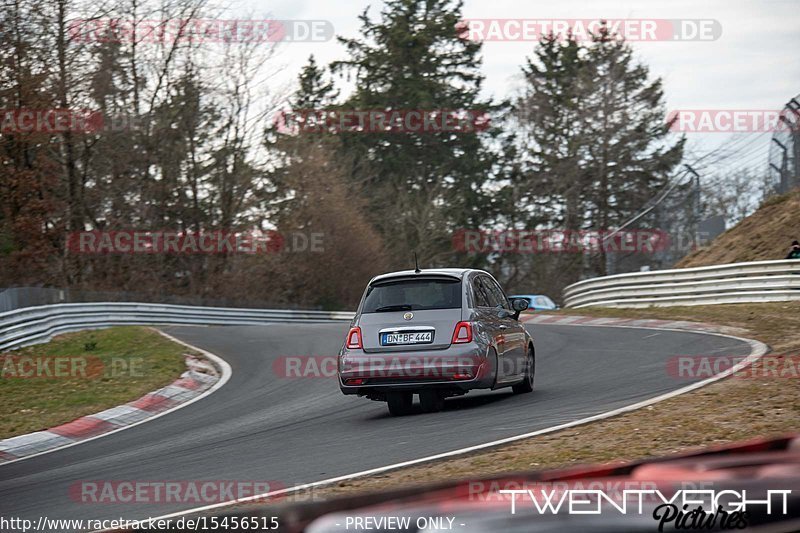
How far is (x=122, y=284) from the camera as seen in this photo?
157 ft

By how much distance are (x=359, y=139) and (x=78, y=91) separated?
92.4 ft

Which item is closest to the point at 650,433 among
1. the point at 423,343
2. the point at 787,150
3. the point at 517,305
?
the point at 423,343

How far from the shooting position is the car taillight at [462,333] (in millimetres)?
11172

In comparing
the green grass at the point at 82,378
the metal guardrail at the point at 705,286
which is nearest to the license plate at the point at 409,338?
the green grass at the point at 82,378

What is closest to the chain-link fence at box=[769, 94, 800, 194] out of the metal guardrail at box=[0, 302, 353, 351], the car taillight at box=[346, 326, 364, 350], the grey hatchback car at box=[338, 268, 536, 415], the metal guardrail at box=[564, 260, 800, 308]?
the metal guardrail at box=[564, 260, 800, 308]

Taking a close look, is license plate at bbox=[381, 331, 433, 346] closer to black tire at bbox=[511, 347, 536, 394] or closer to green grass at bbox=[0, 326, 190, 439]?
black tire at bbox=[511, 347, 536, 394]

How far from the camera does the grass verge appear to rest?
7691mm

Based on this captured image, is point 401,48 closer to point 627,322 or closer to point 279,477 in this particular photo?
point 627,322

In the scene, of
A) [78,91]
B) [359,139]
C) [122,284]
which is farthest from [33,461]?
[359,139]

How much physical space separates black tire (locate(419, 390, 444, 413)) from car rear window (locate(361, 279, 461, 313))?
3.14 ft

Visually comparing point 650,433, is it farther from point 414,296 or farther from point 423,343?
point 414,296

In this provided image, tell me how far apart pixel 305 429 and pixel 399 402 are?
122cm

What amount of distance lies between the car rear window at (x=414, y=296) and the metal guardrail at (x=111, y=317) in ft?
36.1

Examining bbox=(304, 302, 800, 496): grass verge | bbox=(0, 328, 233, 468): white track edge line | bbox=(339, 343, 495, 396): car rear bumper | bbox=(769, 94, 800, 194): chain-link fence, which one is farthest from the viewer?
bbox=(769, 94, 800, 194): chain-link fence
